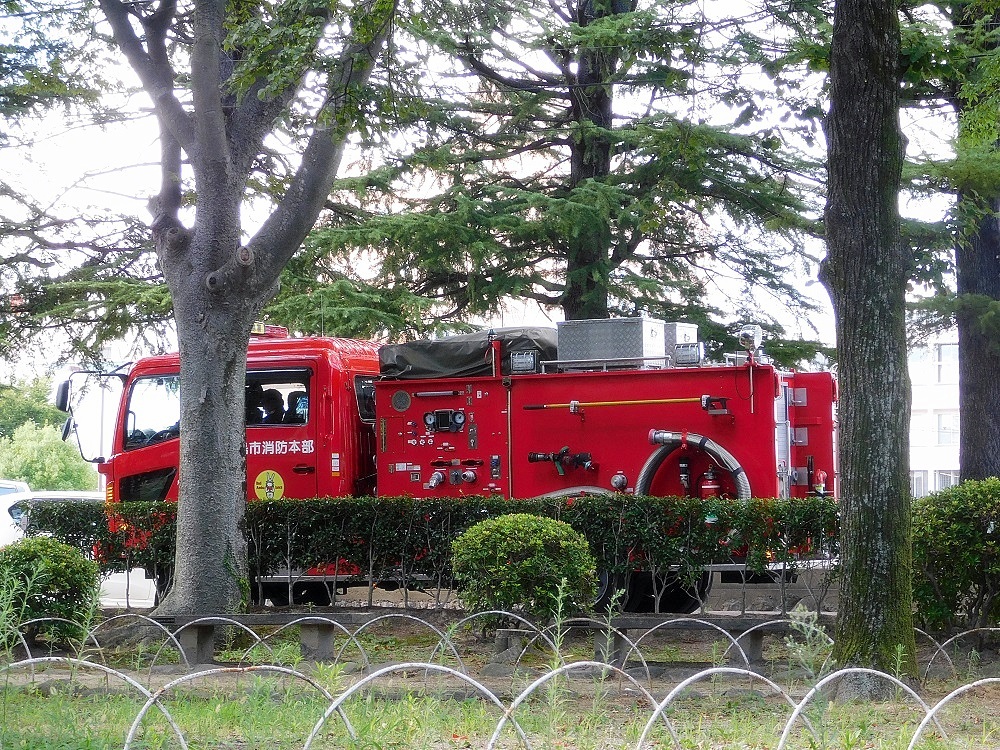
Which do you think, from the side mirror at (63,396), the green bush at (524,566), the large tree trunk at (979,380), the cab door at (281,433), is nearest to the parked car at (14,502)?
the side mirror at (63,396)

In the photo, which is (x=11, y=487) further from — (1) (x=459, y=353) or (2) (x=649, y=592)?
(2) (x=649, y=592)

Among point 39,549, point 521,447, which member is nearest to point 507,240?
point 521,447

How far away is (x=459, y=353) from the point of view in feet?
46.6

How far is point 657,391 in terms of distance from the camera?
13086mm

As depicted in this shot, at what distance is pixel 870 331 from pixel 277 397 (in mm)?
8387

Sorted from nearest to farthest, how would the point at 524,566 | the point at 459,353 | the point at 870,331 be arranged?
the point at 870,331, the point at 524,566, the point at 459,353

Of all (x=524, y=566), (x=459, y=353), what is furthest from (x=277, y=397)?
(x=524, y=566)

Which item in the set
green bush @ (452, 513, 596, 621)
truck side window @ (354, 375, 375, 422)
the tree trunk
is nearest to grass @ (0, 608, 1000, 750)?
green bush @ (452, 513, 596, 621)

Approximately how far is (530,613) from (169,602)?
3974 mm

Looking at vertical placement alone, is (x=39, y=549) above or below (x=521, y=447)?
below

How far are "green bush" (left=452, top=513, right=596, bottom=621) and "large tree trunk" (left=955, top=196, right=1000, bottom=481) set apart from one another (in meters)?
8.91

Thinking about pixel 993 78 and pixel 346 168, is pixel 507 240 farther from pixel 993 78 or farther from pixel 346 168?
pixel 993 78

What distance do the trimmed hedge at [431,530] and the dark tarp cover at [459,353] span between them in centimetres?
205

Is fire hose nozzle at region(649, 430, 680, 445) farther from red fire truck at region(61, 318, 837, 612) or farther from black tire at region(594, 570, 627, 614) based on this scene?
black tire at region(594, 570, 627, 614)
